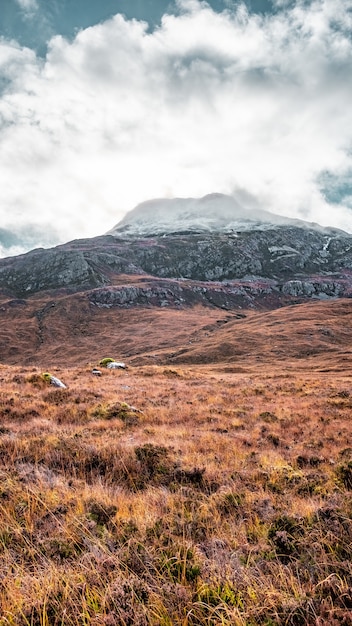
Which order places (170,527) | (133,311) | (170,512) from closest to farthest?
(170,527)
(170,512)
(133,311)

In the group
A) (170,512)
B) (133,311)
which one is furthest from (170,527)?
(133,311)

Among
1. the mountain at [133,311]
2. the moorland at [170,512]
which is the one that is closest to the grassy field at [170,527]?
the moorland at [170,512]

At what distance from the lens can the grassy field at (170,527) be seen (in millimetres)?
3254

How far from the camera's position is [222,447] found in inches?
400

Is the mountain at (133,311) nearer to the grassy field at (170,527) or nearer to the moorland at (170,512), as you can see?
the moorland at (170,512)

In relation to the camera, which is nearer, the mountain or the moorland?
the moorland

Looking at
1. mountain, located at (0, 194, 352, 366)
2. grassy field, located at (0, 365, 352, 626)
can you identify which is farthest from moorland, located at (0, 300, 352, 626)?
mountain, located at (0, 194, 352, 366)

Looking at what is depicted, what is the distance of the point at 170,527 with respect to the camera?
4852 millimetres

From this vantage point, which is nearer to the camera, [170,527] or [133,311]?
[170,527]

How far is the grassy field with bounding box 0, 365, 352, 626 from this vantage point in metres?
3.25

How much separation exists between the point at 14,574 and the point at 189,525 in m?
2.31

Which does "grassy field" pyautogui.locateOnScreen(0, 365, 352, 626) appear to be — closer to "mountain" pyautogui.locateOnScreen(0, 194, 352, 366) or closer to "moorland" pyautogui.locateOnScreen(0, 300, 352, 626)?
"moorland" pyautogui.locateOnScreen(0, 300, 352, 626)

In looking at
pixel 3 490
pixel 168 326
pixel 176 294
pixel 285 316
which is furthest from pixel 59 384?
pixel 176 294

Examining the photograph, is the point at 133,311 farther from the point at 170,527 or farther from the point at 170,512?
the point at 170,527
